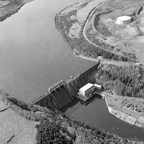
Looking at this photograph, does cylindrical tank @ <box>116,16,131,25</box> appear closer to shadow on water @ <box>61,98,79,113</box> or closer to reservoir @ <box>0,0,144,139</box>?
reservoir @ <box>0,0,144,139</box>

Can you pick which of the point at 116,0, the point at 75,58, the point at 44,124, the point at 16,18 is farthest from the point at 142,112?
the point at 16,18

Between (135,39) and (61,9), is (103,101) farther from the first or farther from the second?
(61,9)

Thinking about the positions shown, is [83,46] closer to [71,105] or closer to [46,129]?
[71,105]

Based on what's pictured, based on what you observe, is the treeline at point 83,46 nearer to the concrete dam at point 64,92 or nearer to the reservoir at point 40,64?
the reservoir at point 40,64

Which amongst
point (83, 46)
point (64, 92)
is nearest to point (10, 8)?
point (83, 46)

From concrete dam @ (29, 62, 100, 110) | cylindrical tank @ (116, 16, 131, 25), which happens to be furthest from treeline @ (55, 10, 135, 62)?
cylindrical tank @ (116, 16, 131, 25)

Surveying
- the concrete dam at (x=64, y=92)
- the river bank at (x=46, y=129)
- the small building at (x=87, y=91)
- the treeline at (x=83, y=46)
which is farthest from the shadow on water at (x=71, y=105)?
the treeline at (x=83, y=46)
